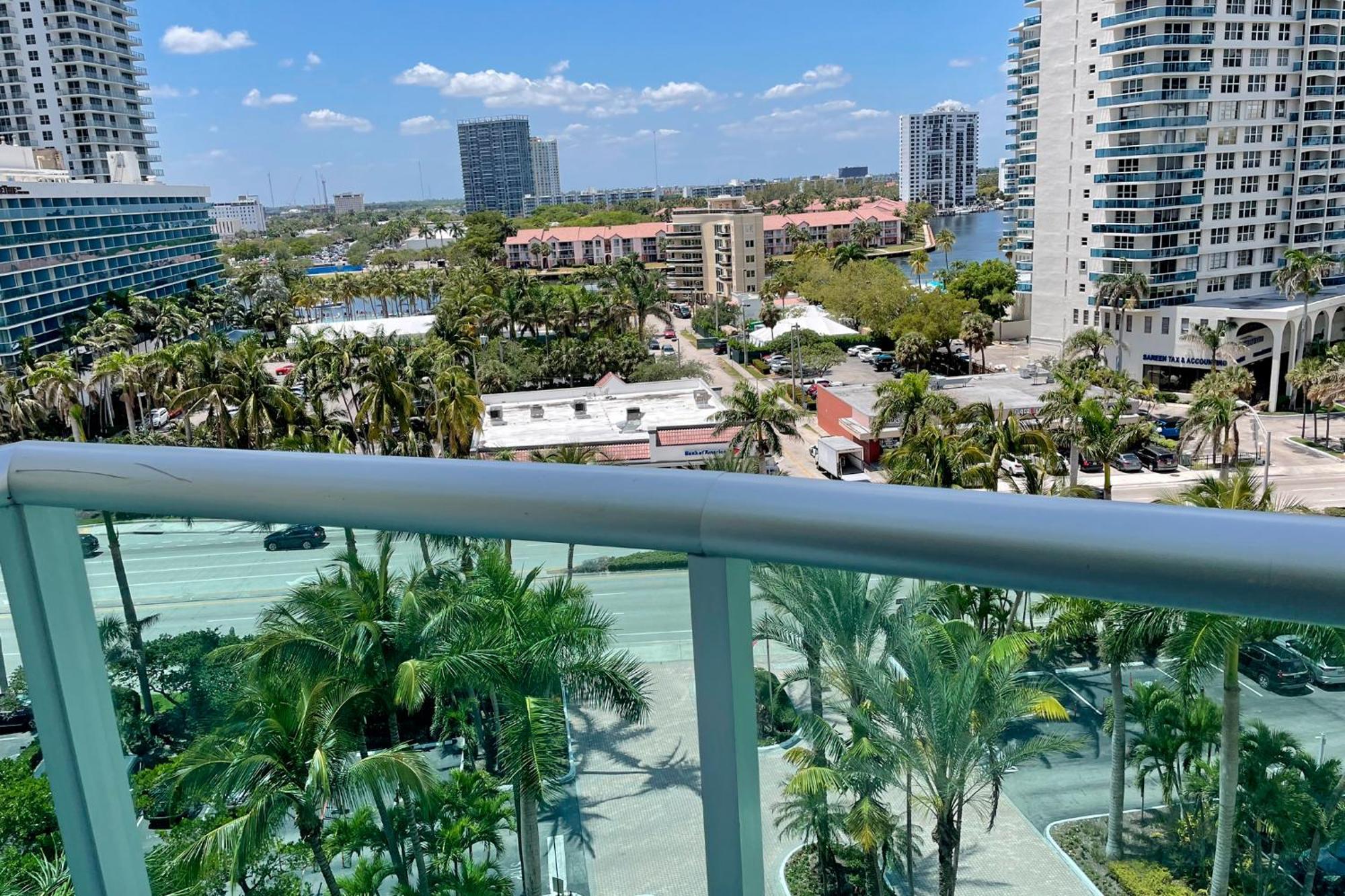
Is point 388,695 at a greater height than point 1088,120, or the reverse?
point 1088,120

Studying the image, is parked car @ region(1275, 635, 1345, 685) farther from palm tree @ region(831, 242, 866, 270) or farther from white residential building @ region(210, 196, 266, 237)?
white residential building @ region(210, 196, 266, 237)

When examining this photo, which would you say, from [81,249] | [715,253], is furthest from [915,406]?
A: [715,253]

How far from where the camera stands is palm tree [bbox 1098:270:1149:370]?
29094 mm

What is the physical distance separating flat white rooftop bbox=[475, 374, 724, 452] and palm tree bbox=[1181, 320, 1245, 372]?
14.4 meters

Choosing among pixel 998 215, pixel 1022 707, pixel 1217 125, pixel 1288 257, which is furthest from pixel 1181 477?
pixel 998 215

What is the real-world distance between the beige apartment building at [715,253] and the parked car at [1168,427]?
2474 centimetres

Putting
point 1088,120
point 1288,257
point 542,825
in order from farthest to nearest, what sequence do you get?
point 1088,120
point 1288,257
point 542,825

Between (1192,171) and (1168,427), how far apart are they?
933 cm

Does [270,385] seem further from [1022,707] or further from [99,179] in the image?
[99,179]

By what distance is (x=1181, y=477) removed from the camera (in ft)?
70.2

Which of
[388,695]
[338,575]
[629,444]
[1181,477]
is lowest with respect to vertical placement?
[1181,477]

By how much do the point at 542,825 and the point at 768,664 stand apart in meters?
0.31

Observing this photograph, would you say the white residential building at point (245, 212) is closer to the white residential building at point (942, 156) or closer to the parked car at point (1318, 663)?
the white residential building at point (942, 156)

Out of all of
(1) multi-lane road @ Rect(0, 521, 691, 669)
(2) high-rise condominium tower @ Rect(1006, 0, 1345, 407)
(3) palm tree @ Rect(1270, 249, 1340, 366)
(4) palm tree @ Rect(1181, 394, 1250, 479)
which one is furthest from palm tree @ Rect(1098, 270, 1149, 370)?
(1) multi-lane road @ Rect(0, 521, 691, 669)
